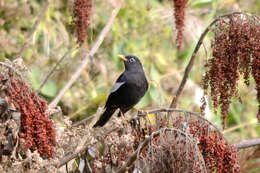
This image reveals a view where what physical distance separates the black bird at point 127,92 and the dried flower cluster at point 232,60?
85.9 inches

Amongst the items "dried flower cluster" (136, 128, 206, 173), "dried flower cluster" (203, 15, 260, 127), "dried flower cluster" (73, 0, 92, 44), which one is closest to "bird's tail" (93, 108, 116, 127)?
"dried flower cluster" (73, 0, 92, 44)

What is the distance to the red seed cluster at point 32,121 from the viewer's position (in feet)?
9.51

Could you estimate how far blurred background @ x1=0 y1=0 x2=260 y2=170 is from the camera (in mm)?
6449

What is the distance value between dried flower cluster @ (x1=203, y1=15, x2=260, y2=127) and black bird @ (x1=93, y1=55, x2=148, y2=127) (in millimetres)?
2181

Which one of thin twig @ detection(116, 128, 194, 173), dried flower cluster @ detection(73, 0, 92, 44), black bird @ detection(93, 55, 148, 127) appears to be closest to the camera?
thin twig @ detection(116, 128, 194, 173)

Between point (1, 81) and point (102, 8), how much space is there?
521 cm

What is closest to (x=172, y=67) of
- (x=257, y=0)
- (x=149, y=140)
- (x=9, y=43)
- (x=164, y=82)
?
(x=164, y=82)

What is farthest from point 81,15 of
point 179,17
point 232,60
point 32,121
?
point 32,121

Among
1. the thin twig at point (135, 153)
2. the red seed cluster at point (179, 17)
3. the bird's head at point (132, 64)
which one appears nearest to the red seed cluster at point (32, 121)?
the thin twig at point (135, 153)

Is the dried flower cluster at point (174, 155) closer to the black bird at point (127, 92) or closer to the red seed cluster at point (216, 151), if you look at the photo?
the red seed cluster at point (216, 151)

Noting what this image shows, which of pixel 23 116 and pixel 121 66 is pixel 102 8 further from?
pixel 23 116

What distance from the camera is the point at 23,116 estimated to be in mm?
2906

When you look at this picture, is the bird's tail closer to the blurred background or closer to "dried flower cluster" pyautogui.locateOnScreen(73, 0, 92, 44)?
the blurred background

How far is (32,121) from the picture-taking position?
2912mm
